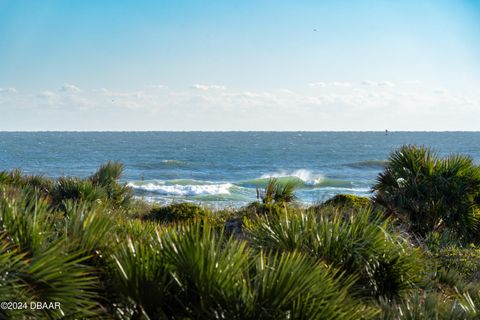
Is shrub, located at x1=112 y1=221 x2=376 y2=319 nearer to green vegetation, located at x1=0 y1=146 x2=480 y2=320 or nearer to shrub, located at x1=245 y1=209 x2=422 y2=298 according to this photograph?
green vegetation, located at x1=0 y1=146 x2=480 y2=320

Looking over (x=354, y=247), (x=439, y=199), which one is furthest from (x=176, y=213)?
(x=354, y=247)

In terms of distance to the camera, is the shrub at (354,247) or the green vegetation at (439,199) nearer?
the shrub at (354,247)

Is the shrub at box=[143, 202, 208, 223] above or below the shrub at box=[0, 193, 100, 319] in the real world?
below

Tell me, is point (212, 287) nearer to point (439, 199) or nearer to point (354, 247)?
point (354, 247)

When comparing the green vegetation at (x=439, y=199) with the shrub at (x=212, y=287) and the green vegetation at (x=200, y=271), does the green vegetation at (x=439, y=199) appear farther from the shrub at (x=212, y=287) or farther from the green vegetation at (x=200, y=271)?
the shrub at (x=212, y=287)

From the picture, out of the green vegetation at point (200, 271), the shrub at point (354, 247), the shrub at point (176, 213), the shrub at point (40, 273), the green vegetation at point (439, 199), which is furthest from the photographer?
the shrub at point (176, 213)

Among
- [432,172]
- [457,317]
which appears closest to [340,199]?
[432,172]

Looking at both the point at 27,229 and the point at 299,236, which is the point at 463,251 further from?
the point at 27,229

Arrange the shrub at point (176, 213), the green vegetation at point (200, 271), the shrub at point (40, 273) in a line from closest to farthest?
the shrub at point (40, 273) < the green vegetation at point (200, 271) < the shrub at point (176, 213)

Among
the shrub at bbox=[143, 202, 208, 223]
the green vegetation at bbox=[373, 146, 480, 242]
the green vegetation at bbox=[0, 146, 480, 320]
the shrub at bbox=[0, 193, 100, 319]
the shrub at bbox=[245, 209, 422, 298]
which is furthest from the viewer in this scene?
the shrub at bbox=[143, 202, 208, 223]

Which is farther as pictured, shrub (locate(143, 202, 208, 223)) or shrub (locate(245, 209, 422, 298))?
shrub (locate(143, 202, 208, 223))

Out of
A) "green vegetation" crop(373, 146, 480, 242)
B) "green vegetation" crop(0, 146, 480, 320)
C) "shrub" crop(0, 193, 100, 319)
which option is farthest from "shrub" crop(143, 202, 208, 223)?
"shrub" crop(0, 193, 100, 319)

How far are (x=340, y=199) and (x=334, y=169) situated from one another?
53719mm

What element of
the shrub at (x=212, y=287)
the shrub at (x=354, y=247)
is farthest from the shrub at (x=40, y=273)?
the shrub at (x=354, y=247)
